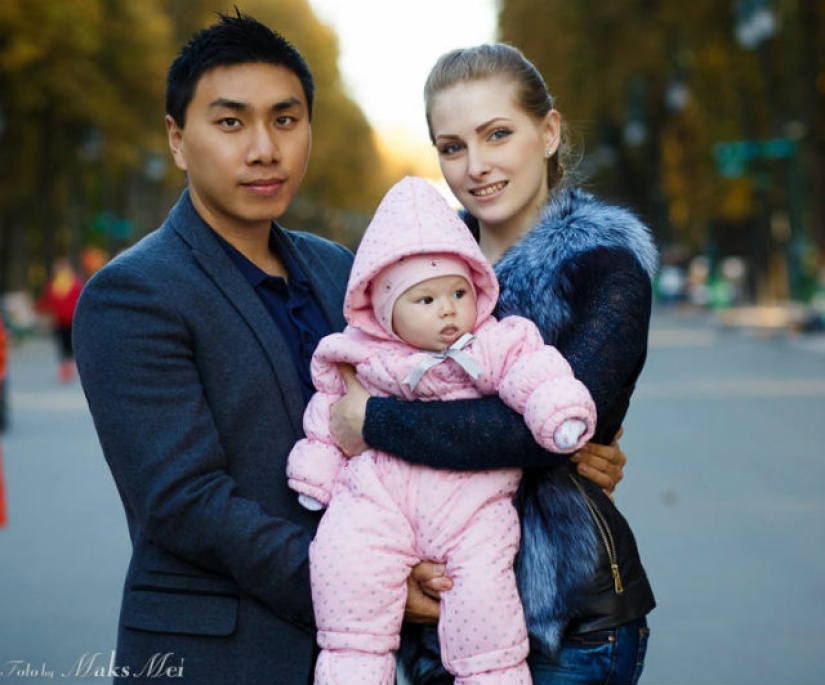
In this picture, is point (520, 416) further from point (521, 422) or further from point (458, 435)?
point (458, 435)

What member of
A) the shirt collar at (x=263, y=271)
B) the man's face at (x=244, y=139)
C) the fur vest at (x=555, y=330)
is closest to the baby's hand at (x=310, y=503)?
the fur vest at (x=555, y=330)

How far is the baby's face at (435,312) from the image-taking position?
312cm

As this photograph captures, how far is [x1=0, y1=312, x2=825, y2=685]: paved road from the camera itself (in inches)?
250

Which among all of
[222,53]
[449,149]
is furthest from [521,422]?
[222,53]

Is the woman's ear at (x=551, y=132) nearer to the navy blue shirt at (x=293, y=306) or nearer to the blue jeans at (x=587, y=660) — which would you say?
the navy blue shirt at (x=293, y=306)

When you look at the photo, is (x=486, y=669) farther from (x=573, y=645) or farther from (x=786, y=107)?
(x=786, y=107)

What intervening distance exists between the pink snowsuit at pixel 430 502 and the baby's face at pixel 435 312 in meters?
0.03

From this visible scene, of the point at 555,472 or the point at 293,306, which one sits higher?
the point at 293,306

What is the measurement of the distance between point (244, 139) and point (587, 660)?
158 centimetres

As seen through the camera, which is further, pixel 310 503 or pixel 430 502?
pixel 310 503

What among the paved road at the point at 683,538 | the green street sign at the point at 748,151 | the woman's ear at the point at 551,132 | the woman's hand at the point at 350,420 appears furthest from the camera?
the green street sign at the point at 748,151

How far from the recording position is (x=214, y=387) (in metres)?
3.20

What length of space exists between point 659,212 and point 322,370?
46679 millimetres

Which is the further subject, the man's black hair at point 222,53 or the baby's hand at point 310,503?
the man's black hair at point 222,53
